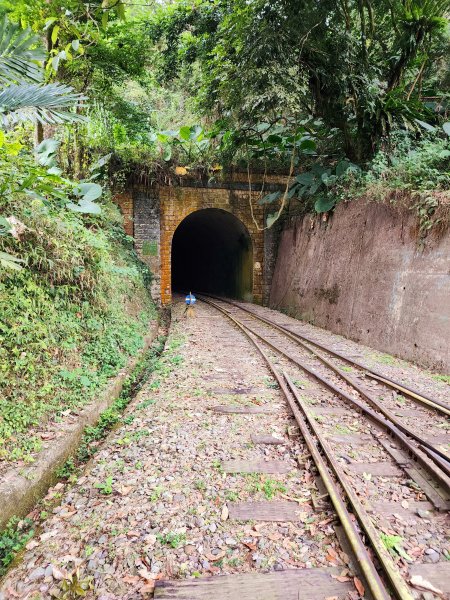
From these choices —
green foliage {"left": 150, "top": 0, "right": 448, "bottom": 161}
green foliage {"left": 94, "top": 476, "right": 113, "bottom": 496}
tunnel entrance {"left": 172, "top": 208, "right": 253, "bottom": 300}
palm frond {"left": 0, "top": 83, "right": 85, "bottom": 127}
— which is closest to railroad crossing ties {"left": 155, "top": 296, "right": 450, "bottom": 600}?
green foliage {"left": 94, "top": 476, "right": 113, "bottom": 496}

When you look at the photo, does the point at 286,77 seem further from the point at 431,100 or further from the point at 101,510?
the point at 101,510

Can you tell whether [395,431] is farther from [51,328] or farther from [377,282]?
[377,282]

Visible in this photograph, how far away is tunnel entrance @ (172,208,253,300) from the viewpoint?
572 inches

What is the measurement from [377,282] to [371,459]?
4.87 metres

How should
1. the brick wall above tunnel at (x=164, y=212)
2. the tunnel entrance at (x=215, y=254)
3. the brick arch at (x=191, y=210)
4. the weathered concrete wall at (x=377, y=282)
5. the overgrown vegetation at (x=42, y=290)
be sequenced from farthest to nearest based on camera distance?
the tunnel entrance at (x=215, y=254) < the brick arch at (x=191, y=210) < the brick wall above tunnel at (x=164, y=212) < the weathered concrete wall at (x=377, y=282) < the overgrown vegetation at (x=42, y=290)

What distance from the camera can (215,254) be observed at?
19.3m

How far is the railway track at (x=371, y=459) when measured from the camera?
2.07m

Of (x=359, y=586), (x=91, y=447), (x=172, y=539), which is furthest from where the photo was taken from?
(x=91, y=447)

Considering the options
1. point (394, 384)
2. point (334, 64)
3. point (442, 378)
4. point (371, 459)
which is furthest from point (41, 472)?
point (334, 64)

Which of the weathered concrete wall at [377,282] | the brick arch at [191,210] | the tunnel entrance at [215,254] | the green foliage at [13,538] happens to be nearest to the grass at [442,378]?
the weathered concrete wall at [377,282]

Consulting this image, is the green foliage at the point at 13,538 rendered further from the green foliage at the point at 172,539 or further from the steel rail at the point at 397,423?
the steel rail at the point at 397,423

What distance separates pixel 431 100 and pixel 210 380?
31.4 feet

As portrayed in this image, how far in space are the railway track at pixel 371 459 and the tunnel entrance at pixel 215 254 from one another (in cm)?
943

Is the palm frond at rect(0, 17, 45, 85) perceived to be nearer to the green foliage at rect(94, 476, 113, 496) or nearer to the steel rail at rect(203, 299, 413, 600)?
the green foliage at rect(94, 476, 113, 496)
